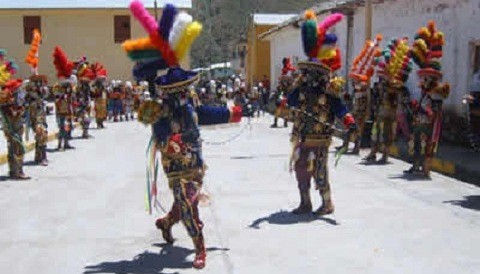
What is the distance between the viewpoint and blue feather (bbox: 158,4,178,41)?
695cm

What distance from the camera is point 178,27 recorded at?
6.97 m

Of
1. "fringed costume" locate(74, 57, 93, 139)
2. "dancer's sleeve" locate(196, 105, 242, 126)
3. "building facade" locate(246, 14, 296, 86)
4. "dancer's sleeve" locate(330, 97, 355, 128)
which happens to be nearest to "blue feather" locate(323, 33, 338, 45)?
"dancer's sleeve" locate(330, 97, 355, 128)

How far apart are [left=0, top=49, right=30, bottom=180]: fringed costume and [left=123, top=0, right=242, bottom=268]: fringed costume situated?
5.42 meters

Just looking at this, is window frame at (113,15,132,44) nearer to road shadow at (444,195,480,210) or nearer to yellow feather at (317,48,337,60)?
road shadow at (444,195,480,210)

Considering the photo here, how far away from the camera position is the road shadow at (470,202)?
31.8ft

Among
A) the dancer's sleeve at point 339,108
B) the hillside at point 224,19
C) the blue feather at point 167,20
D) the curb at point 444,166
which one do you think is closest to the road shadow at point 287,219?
the dancer's sleeve at point 339,108

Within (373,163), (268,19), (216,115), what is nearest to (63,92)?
(373,163)

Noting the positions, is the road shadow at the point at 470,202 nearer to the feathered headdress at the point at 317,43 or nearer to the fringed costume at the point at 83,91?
the feathered headdress at the point at 317,43

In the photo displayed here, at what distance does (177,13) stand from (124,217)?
3.21 metres

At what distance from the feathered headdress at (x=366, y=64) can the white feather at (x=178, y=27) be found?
25.9ft

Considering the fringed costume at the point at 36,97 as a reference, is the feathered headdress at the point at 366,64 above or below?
above

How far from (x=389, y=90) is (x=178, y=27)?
23.9 feet

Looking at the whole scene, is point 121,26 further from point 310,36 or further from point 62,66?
point 310,36

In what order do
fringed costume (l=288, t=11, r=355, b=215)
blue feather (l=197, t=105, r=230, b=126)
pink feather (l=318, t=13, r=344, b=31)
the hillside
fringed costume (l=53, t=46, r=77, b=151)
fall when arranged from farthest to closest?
the hillside
fringed costume (l=53, t=46, r=77, b=151)
pink feather (l=318, t=13, r=344, b=31)
fringed costume (l=288, t=11, r=355, b=215)
blue feather (l=197, t=105, r=230, b=126)
